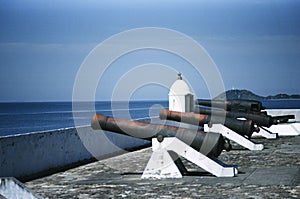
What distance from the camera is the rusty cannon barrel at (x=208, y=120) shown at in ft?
48.8

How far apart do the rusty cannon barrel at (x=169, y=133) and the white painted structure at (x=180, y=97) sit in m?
8.53

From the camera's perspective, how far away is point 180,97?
2047cm

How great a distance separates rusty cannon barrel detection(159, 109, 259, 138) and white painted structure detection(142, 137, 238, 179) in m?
3.69

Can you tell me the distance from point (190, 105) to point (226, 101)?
1504mm

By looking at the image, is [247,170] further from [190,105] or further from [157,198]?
[190,105]

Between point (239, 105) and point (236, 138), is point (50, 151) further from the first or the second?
point (239, 105)

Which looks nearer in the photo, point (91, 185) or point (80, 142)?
point (91, 185)

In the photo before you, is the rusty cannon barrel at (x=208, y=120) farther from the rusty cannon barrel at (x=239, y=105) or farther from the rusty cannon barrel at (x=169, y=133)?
the rusty cannon barrel at (x=169, y=133)

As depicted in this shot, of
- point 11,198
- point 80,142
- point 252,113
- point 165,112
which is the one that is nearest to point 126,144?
point 165,112

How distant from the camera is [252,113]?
18594 mm

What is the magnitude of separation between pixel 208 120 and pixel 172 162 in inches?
182

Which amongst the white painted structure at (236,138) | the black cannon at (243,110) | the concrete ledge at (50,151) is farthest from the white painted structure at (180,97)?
the concrete ledge at (50,151)

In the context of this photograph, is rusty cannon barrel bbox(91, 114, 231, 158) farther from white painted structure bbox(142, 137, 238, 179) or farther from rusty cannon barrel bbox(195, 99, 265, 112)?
rusty cannon barrel bbox(195, 99, 265, 112)

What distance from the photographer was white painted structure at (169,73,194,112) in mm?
20484
